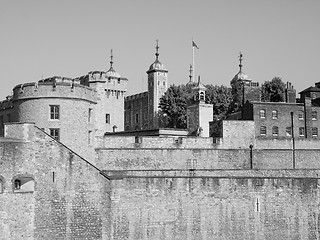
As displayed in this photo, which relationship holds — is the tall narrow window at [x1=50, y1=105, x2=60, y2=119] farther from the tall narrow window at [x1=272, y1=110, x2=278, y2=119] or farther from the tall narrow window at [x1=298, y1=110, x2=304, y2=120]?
the tall narrow window at [x1=298, y1=110, x2=304, y2=120]

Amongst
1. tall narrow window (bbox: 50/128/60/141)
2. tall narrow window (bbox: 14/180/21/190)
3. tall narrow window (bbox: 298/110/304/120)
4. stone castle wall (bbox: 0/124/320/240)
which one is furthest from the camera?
tall narrow window (bbox: 298/110/304/120)

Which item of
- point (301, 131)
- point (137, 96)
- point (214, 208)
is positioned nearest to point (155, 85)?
point (137, 96)

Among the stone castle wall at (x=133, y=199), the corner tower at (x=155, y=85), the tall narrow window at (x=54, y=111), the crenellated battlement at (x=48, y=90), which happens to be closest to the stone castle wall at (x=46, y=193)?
the stone castle wall at (x=133, y=199)

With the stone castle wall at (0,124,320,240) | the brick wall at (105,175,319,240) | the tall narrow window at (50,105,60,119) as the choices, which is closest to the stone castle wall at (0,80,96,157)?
the tall narrow window at (50,105,60,119)

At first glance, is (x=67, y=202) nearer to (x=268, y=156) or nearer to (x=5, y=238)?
(x=5, y=238)

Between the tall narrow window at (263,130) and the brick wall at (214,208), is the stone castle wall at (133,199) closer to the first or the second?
the brick wall at (214,208)

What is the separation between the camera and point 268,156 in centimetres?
4597

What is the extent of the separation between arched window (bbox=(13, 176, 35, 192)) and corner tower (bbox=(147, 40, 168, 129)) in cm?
6444

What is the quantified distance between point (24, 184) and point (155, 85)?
6965 centimetres

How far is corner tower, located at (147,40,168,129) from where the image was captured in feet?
321

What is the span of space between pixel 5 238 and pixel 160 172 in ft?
41.3

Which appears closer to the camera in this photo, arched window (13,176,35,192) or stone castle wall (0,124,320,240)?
stone castle wall (0,124,320,240)

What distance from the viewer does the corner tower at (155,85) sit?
97.9 metres

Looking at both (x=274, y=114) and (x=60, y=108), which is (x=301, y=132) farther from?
(x=60, y=108)
